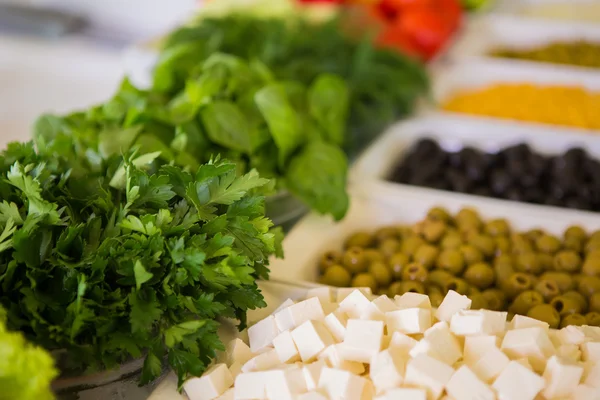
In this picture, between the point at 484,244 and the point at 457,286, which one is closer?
the point at 457,286

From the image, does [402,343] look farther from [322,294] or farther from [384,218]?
[384,218]

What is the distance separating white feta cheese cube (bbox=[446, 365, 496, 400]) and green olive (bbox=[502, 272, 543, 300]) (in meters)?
0.38

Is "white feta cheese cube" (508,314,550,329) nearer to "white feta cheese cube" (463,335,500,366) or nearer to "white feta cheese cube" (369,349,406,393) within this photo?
"white feta cheese cube" (463,335,500,366)

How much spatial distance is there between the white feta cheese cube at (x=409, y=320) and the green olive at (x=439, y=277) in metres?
0.26

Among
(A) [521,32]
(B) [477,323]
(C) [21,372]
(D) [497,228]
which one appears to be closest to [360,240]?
(D) [497,228]

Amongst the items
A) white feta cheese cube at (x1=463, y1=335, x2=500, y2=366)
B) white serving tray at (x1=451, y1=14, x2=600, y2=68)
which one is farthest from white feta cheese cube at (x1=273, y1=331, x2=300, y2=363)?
white serving tray at (x1=451, y1=14, x2=600, y2=68)

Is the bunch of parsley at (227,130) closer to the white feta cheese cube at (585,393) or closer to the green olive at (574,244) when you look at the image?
the green olive at (574,244)

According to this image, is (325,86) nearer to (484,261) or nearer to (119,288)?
(484,261)

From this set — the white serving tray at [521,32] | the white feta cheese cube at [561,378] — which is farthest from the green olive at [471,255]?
the white serving tray at [521,32]

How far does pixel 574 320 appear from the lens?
3.16ft

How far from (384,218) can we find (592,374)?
65 centimetres

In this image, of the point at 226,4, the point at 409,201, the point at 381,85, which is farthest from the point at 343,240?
the point at 226,4

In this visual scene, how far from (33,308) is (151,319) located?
0.44 feet

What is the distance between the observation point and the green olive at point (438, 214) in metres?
1.28
